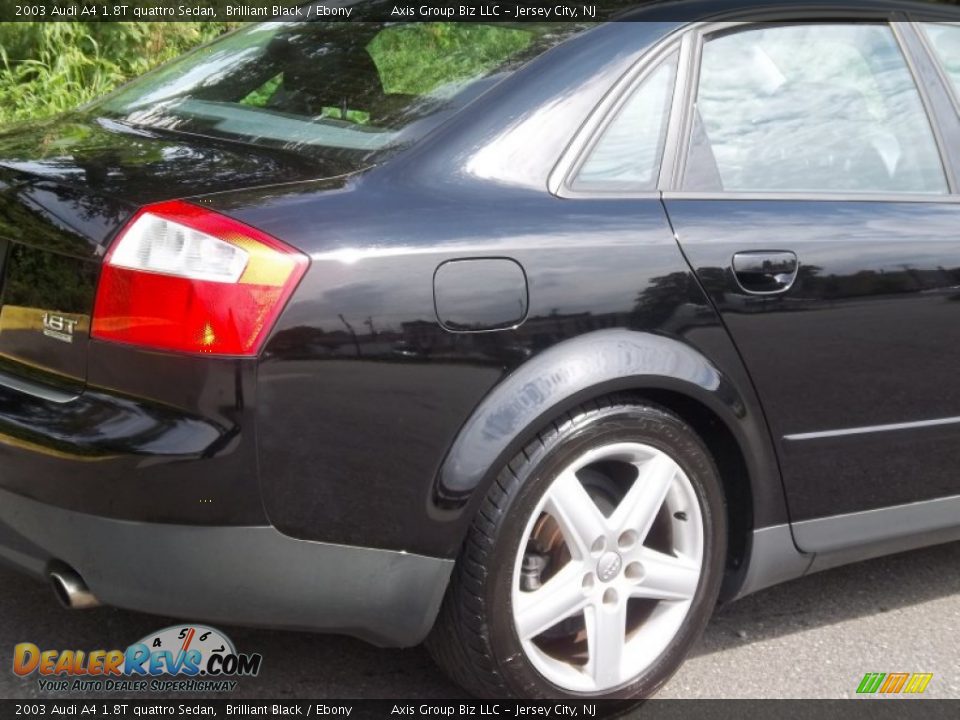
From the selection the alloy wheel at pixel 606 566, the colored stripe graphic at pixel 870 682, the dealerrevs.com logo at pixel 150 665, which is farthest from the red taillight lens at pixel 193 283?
the colored stripe graphic at pixel 870 682

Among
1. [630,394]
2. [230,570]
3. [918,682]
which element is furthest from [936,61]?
[230,570]

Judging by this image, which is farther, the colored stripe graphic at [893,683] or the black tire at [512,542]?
the colored stripe graphic at [893,683]

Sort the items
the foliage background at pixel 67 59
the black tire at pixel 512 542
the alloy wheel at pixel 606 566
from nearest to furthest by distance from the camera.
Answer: the black tire at pixel 512 542, the alloy wheel at pixel 606 566, the foliage background at pixel 67 59

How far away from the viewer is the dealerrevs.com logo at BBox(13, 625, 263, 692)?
291 cm

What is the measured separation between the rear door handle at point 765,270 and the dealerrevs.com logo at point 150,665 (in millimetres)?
1413

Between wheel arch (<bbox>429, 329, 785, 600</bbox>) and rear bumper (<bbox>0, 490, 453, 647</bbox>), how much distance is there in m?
0.16

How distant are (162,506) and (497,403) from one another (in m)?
0.66

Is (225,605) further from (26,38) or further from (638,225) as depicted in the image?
(26,38)

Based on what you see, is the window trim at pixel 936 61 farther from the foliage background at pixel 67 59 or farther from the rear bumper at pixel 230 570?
the foliage background at pixel 67 59

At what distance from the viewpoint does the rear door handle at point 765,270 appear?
2.90 m

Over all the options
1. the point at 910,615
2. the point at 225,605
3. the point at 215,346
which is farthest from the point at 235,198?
the point at 910,615

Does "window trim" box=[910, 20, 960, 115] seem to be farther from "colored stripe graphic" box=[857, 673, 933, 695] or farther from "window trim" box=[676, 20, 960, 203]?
"colored stripe graphic" box=[857, 673, 933, 695]

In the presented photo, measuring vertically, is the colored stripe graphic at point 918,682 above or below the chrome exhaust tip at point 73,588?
below

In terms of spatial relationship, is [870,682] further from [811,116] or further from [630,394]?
[811,116]
